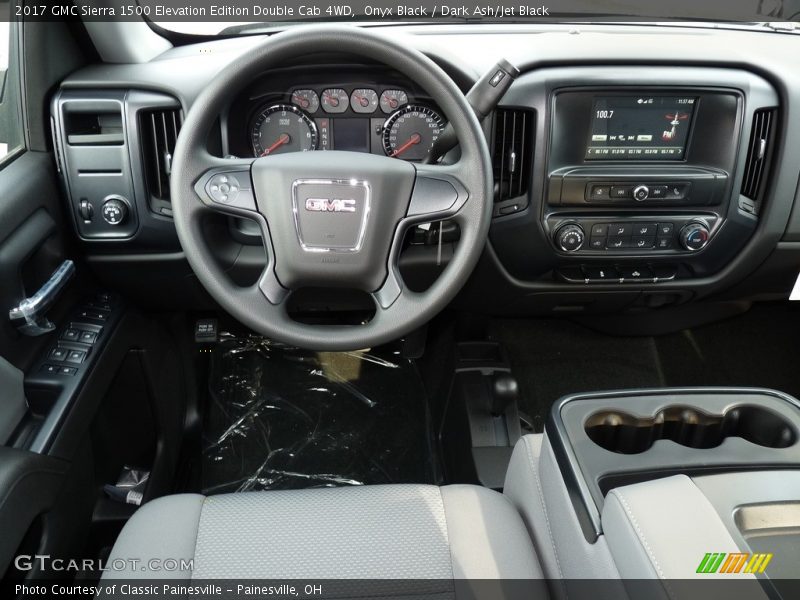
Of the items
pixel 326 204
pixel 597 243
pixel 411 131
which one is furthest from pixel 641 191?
pixel 326 204

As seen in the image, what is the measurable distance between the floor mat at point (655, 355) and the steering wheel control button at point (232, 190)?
120 cm

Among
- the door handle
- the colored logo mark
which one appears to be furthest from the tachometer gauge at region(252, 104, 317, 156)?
the colored logo mark

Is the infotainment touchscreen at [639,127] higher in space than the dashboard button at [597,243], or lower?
higher

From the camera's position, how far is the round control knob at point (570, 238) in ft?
4.98

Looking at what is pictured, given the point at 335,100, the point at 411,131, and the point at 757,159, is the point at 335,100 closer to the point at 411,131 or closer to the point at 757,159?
the point at 411,131

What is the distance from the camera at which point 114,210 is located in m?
1.43

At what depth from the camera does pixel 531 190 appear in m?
1.47

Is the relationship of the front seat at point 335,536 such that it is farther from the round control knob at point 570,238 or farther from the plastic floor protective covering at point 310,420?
the plastic floor protective covering at point 310,420

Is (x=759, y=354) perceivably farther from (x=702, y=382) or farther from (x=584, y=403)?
(x=584, y=403)

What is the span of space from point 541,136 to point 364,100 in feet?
1.30

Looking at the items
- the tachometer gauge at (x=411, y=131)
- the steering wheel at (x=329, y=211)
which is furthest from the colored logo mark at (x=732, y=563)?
the tachometer gauge at (x=411, y=131)

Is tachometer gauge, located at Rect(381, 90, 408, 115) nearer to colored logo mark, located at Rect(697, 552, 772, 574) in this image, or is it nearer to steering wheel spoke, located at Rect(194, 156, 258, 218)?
steering wheel spoke, located at Rect(194, 156, 258, 218)

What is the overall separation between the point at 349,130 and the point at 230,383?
1033 millimetres

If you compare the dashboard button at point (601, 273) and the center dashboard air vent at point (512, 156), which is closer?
the center dashboard air vent at point (512, 156)
